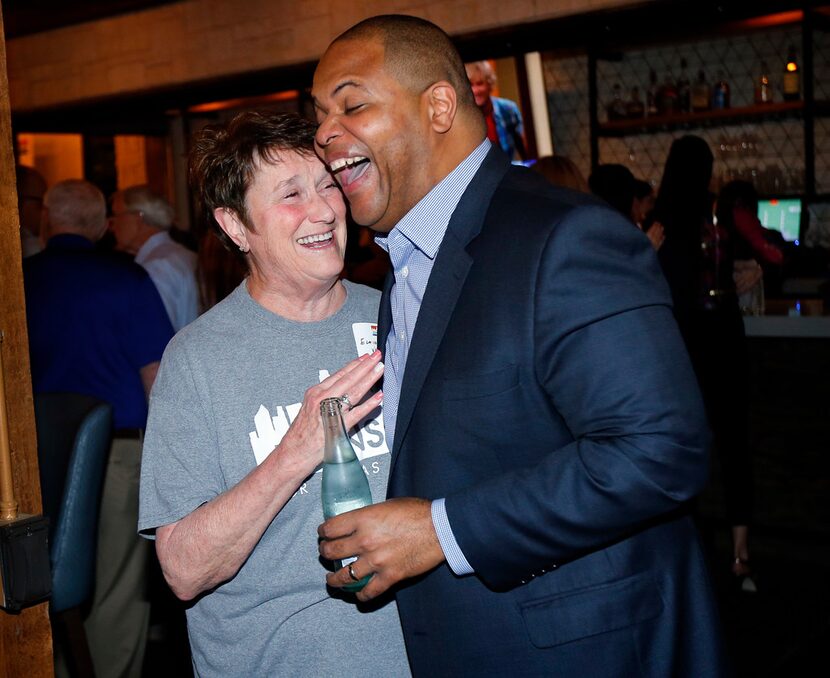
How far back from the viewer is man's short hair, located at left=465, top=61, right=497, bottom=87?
20.4 ft

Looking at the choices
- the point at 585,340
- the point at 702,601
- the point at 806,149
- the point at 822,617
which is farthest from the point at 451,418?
the point at 806,149

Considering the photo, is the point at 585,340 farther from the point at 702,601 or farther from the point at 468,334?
the point at 702,601

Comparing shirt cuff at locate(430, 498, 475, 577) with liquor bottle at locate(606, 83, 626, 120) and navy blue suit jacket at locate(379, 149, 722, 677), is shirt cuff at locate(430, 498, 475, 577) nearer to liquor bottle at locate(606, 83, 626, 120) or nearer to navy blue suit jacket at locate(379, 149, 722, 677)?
navy blue suit jacket at locate(379, 149, 722, 677)

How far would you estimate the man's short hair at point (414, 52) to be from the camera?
1.55 metres

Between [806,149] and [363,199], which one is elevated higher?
[806,149]

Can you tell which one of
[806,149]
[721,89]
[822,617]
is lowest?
[822,617]

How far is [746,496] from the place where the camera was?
4.40m

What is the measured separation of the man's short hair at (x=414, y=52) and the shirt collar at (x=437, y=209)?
11 cm

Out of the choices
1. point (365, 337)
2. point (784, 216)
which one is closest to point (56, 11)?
point (784, 216)

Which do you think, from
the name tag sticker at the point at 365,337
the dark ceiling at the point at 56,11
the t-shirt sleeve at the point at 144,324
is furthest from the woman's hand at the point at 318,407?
the dark ceiling at the point at 56,11

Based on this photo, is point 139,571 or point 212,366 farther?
point 139,571

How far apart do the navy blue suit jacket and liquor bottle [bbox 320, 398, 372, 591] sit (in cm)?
7

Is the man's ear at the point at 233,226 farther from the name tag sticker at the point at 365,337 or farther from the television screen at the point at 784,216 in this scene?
the television screen at the point at 784,216

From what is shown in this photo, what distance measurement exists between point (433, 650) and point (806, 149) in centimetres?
536
